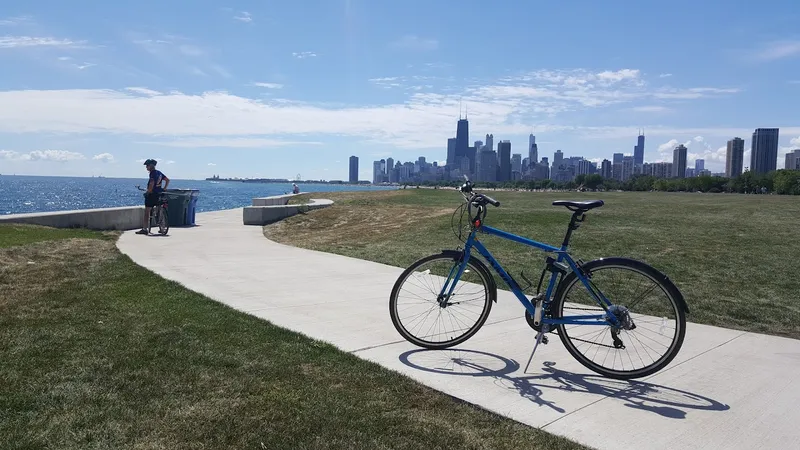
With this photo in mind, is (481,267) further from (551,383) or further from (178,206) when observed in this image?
(178,206)

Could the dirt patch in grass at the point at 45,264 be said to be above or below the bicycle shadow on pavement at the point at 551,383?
above

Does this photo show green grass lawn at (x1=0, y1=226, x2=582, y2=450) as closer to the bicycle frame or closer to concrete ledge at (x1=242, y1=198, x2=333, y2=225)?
the bicycle frame

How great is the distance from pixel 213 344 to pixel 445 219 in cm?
1359

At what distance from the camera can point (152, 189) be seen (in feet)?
47.3

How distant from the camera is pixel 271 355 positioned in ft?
15.4

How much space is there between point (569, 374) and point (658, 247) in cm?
830

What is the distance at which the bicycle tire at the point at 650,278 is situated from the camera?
14.3ft

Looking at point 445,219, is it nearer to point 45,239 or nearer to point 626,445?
point 45,239

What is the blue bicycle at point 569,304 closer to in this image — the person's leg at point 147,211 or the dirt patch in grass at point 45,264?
the dirt patch in grass at point 45,264

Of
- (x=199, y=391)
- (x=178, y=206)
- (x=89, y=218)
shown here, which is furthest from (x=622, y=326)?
(x=178, y=206)

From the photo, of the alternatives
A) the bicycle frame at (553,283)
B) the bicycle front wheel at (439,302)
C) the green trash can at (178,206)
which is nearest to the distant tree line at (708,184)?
the green trash can at (178,206)

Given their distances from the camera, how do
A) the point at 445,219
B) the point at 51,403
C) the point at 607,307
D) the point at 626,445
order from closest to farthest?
the point at 626,445
the point at 51,403
the point at 607,307
the point at 445,219

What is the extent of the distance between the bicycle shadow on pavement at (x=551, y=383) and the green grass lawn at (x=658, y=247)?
264 cm

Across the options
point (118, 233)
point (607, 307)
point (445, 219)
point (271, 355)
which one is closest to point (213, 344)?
point (271, 355)
